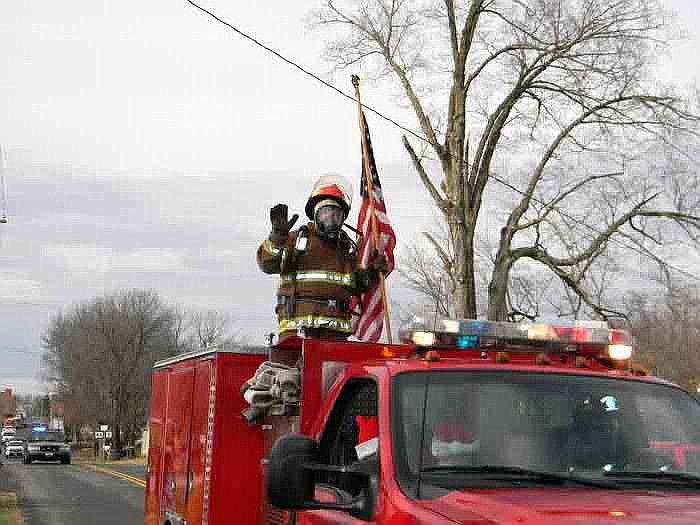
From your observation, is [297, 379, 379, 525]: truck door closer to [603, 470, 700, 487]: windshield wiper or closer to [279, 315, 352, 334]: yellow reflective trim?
[603, 470, 700, 487]: windshield wiper

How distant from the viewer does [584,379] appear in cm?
429

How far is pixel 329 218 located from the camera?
6.50m

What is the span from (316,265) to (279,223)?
388 mm

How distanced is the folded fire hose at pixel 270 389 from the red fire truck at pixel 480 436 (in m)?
0.07

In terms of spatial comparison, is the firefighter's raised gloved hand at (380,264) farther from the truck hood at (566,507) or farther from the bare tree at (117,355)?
the bare tree at (117,355)

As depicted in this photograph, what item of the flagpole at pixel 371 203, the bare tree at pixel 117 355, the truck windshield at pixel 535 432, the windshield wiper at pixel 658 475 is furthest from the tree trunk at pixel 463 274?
the bare tree at pixel 117 355

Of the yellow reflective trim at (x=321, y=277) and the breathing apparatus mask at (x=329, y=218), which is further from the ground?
the breathing apparatus mask at (x=329, y=218)

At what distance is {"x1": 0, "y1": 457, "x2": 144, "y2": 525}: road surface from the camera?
17.0m

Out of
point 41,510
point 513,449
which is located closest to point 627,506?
point 513,449

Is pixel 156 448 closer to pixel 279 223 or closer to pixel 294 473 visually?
pixel 279 223

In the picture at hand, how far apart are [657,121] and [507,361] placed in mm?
18628

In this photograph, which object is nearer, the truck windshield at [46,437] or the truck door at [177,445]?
the truck door at [177,445]

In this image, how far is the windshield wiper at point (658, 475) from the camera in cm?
374

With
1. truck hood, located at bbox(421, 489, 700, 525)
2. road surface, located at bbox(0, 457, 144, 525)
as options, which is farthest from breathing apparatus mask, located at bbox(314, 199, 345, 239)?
road surface, located at bbox(0, 457, 144, 525)
